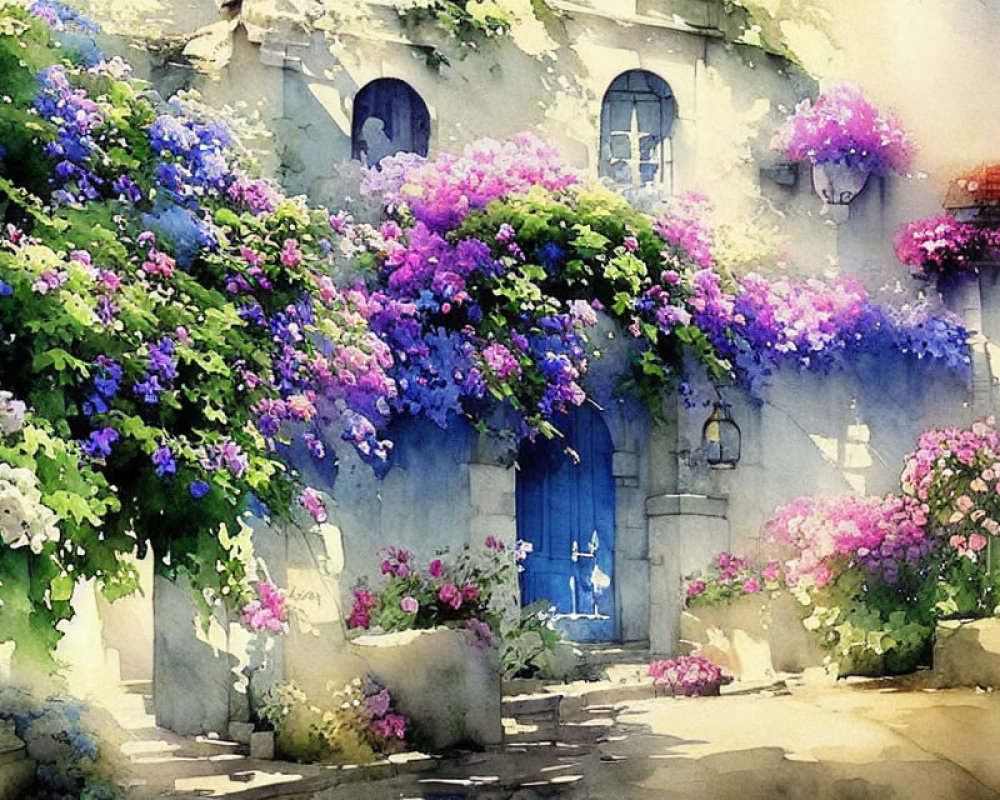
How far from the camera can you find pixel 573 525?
445 cm

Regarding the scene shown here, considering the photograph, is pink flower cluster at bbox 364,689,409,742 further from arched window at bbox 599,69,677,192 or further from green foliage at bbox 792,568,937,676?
arched window at bbox 599,69,677,192

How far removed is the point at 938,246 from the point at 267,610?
241cm

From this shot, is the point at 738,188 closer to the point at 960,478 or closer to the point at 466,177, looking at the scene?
the point at 466,177

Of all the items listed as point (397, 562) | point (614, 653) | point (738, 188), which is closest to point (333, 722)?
point (397, 562)

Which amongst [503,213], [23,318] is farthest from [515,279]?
[23,318]

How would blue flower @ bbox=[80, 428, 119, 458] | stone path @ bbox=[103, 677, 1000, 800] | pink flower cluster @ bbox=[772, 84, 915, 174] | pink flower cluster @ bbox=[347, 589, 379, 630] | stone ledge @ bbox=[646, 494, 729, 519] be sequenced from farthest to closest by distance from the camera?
1. pink flower cluster @ bbox=[772, 84, 915, 174]
2. stone ledge @ bbox=[646, 494, 729, 519]
3. pink flower cluster @ bbox=[347, 589, 379, 630]
4. stone path @ bbox=[103, 677, 1000, 800]
5. blue flower @ bbox=[80, 428, 119, 458]

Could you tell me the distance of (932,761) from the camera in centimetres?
412

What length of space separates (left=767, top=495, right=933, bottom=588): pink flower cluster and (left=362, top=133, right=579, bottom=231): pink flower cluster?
1276 millimetres

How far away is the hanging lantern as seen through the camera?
15.2 feet

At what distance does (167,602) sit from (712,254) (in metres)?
1.97

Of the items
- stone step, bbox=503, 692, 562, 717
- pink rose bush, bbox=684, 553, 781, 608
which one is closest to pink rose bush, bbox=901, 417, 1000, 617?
pink rose bush, bbox=684, 553, 781, 608

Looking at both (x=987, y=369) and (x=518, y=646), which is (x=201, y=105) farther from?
(x=987, y=369)

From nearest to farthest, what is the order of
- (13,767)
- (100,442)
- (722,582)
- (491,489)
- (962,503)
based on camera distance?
1. (100,442)
2. (13,767)
3. (491,489)
4. (722,582)
5. (962,503)

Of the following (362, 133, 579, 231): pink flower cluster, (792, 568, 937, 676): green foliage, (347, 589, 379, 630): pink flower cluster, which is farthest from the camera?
(792, 568, 937, 676): green foliage
